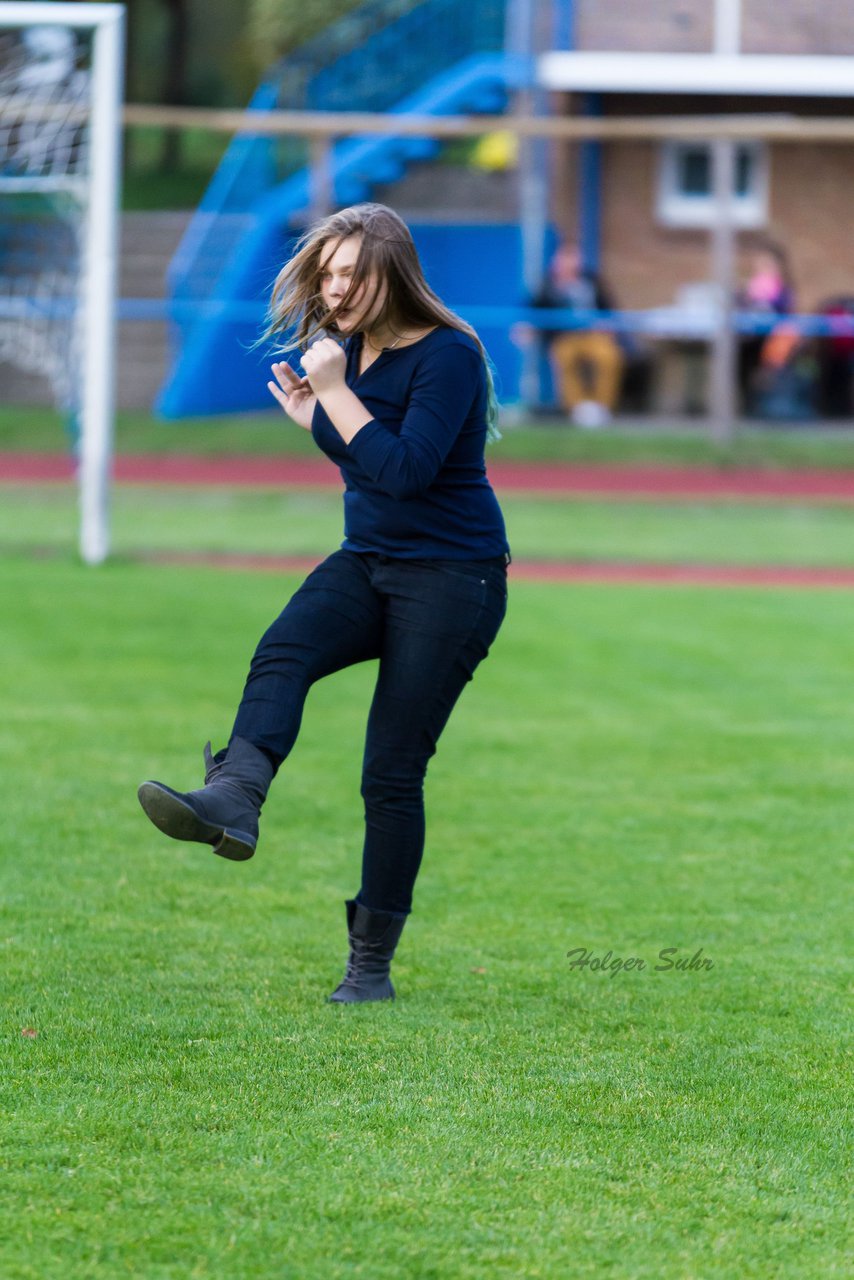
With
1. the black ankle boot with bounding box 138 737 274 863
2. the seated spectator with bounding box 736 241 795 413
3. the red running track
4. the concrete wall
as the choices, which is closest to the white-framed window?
the concrete wall

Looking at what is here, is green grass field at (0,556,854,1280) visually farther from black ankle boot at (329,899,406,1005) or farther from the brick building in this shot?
the brick building

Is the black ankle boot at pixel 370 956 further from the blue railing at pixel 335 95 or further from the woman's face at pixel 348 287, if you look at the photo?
the blue railing at pixel 335 95

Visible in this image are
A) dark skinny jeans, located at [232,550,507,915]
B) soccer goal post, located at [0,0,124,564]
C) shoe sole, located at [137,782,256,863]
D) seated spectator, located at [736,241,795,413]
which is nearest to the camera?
shoe sole, located at [137,782,256,863]

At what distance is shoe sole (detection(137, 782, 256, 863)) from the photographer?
147 inches

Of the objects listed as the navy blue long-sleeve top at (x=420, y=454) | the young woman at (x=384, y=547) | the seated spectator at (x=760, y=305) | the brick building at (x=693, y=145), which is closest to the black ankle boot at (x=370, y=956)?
the young woman at (x=384, y=547)

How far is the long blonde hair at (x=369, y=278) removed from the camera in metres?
3.99

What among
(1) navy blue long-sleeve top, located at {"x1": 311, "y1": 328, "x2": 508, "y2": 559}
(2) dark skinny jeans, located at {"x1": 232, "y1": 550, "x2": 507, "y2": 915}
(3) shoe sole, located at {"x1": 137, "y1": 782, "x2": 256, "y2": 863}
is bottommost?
(3) shoe sole, located at {"x1": 137, "y1": 782, "x2": 256, "y2": 863}

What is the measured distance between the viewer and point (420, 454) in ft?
12.9

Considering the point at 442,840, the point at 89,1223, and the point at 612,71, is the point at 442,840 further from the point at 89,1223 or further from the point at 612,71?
the point at 612,71

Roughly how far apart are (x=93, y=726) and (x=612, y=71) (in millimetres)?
16125

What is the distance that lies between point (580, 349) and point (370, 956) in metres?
16.9

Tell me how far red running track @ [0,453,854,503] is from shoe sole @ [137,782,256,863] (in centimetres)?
1392

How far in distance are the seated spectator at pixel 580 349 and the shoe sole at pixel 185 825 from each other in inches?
642

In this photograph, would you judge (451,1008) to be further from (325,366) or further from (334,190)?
(334,190)
